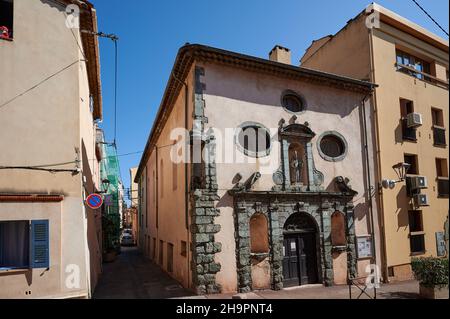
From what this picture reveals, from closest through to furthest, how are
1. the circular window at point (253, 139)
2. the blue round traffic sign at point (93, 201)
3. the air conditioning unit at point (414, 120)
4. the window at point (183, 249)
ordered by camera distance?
1. the blue round traffic sign at point (93, 201)
2. the circular window at point (253, 139)
3. the window at point (183, 249)
4. the air conditioning unit at point (414, 120)

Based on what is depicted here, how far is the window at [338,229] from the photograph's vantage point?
11422 millimetres

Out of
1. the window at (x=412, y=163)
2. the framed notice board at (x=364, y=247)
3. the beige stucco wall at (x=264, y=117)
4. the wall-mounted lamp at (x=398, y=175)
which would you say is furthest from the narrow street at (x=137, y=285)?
the window at (x=412, y=163)

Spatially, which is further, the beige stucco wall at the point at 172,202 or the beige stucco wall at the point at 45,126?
the beige stucco wall at the point at 172,202

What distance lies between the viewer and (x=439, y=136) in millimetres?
14148

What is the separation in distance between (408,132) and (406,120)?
529 millimetres

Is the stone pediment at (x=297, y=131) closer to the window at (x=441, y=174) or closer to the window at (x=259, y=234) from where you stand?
the window at (x=259, y=234)

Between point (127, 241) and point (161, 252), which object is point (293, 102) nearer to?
point (161, 252)

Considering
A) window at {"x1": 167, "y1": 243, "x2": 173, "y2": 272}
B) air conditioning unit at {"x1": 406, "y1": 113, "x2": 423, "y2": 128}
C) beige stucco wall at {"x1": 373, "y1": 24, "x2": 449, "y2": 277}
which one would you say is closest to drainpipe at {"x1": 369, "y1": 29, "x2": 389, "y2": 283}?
beige stucco wall at {"x1": 373, "y1": 24, "x2": 449, "y2": 277}

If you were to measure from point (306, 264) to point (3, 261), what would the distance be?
335 inches

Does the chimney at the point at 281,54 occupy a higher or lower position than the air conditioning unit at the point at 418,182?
higher

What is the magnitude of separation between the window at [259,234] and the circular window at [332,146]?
3.35 metres

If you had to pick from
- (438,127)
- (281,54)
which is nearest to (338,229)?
(438,127)

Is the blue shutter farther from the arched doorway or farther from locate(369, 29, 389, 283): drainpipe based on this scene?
locate(369, 29, 389, 283): drainpipe

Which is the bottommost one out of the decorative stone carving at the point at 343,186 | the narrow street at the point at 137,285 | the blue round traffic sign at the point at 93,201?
the narrow street at the point at 137,285
